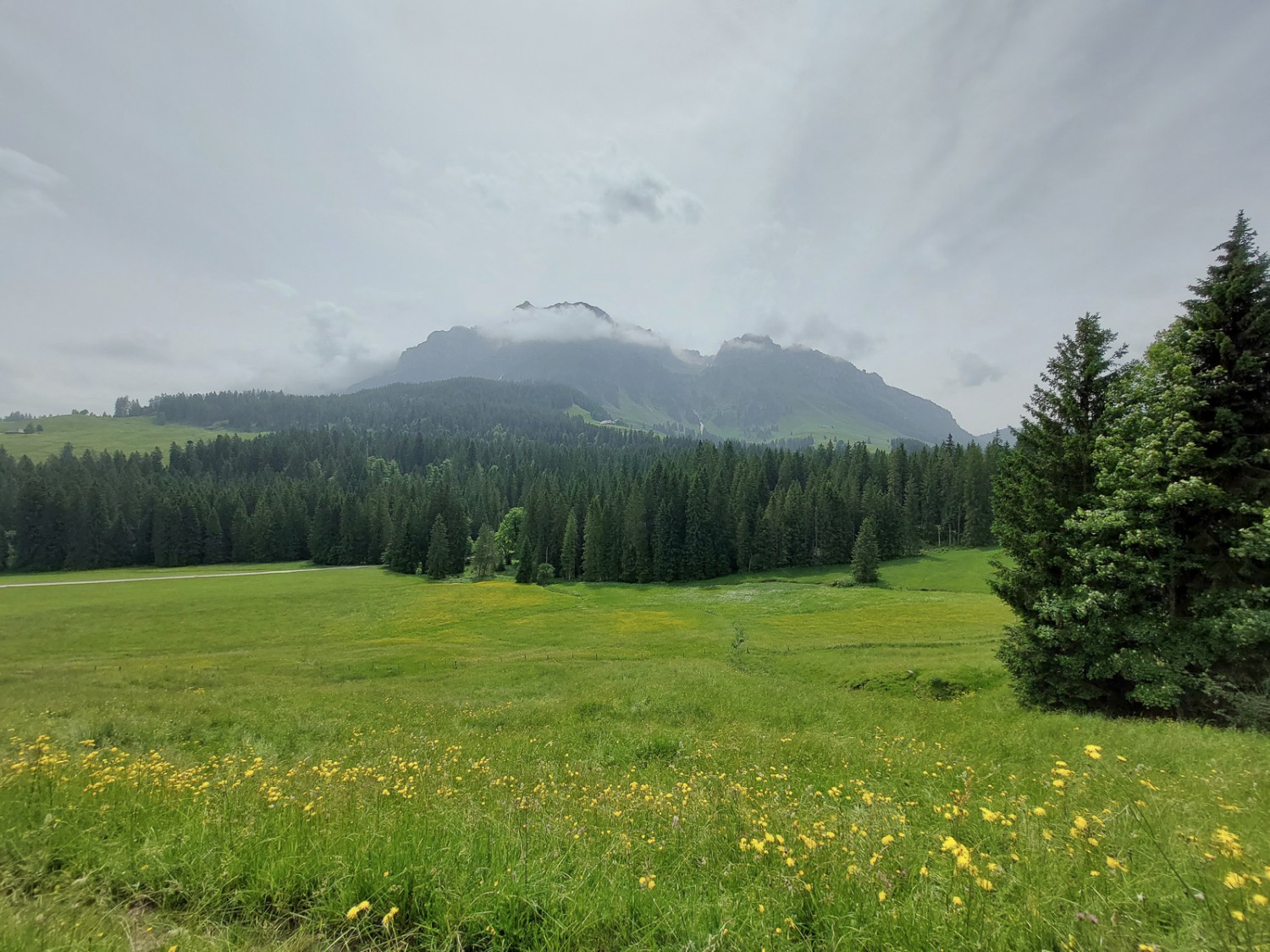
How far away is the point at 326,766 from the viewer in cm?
890

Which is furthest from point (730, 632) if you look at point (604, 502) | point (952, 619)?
point (604, 502)

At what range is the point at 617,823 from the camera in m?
6.20

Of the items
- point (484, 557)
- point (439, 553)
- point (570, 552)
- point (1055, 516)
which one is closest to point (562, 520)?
point (570, 552)

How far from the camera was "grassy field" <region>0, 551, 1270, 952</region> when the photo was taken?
11.1 ft

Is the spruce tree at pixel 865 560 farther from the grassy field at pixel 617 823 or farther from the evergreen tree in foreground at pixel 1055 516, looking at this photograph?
the evergreen tree in foreground at pixel 1055 516

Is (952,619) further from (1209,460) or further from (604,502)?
(604,502)

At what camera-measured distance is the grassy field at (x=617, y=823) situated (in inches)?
134

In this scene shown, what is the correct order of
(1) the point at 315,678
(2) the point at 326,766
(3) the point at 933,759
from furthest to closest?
(1) the point at 315,678, (3) the point at 933,759, (2) the point at 326,766

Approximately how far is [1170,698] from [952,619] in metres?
34.7

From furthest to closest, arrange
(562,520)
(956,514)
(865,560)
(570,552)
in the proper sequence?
1. (956,514)
2. (562,520)
3. (570,552)
4. (865,560)

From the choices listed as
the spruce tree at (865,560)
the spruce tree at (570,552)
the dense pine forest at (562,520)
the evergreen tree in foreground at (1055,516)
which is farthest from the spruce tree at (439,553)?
the evergreen tree in foreground at (1055,516)

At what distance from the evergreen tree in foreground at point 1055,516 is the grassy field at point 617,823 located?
6.29 ft

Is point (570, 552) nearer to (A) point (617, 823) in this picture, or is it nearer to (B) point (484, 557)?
(B) point (484, 557)

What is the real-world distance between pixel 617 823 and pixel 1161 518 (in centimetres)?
1883
